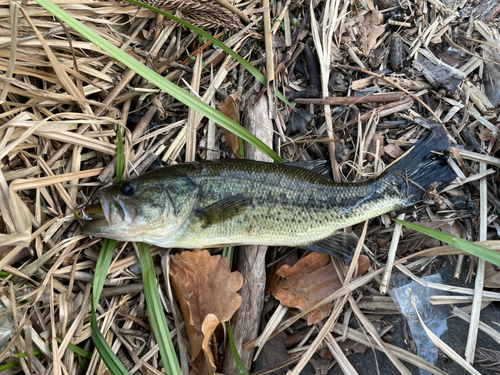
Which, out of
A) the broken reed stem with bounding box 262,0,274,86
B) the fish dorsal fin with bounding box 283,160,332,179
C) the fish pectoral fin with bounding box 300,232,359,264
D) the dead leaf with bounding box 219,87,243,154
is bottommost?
the fish pectoral fin with bounding box 300,232,359,264

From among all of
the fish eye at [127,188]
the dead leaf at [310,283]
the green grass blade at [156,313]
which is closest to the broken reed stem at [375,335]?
the dead leaf at [310,283]

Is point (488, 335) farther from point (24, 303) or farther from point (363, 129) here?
point (24, 303)

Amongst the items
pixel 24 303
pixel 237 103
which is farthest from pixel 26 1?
pixel 24 303

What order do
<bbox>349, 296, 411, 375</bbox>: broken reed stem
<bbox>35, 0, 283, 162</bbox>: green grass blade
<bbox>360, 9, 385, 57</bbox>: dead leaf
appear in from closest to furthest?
<bbox>35, 0, 283, 162</bbox>: green grass blade → <bbox>349, 296, 411, 375</bbox>: broken reed stem → <bbox>360, 9, 385, 57</bbox>: dead leaf

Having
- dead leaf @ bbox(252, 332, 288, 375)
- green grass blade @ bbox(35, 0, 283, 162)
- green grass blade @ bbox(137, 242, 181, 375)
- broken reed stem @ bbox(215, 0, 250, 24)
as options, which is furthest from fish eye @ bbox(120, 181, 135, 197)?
broken reed stem @ bbox(215, 0, 250, 24)

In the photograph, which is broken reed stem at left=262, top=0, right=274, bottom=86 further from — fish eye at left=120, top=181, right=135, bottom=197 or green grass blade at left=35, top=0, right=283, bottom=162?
fish eye at left=120, top=181, right=135, bottom=197
